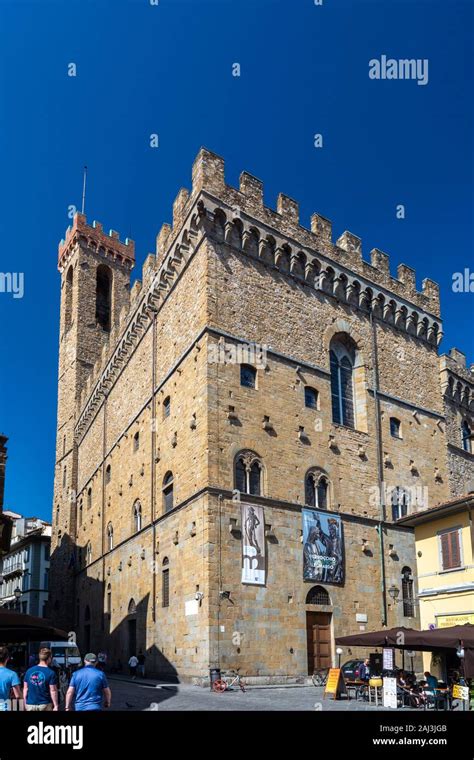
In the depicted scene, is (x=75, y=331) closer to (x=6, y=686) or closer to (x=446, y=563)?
(x=446, y=563)

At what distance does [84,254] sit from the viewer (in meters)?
50.5

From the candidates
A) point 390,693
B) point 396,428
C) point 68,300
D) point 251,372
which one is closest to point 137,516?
point 251,372

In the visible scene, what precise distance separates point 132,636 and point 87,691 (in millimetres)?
20800

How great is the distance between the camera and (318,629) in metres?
23.9

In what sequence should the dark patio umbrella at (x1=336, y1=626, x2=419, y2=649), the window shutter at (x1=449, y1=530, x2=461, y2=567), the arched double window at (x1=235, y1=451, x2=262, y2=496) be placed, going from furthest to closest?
the arched double window at (x1=235, y1=451, x2=262, y2=496) < the window shutter at (x1=449, y1=530, x2=461, y2=567) < the dark patio umbrella at (x1=336, y1=626, x2=419, y2=649)

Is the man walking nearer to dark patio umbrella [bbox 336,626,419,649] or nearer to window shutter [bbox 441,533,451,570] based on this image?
dark patio umbrella [bbox 336,626,419,649]

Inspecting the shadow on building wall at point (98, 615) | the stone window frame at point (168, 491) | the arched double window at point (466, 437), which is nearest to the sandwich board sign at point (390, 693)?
the shadow on building wall at point (98, 615)

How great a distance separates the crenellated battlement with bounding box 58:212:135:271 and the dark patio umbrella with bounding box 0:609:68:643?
38479 mm

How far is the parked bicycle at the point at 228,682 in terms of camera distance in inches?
781

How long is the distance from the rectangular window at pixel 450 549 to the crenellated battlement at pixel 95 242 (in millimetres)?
36457

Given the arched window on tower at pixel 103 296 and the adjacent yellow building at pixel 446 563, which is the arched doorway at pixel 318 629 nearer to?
the adjacent yellow building at pixel 446 563

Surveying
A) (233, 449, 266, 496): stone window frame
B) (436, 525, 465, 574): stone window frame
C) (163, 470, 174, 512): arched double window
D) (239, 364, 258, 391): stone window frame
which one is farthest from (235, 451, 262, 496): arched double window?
(436, 525, 465, 574): stone window frame

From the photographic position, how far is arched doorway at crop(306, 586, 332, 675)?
2352cm

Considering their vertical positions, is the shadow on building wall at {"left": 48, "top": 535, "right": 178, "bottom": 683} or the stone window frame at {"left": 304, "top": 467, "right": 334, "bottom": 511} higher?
the stone window frame at {"left": 304, "top": 467, "right": 334, "bottom": 511}
